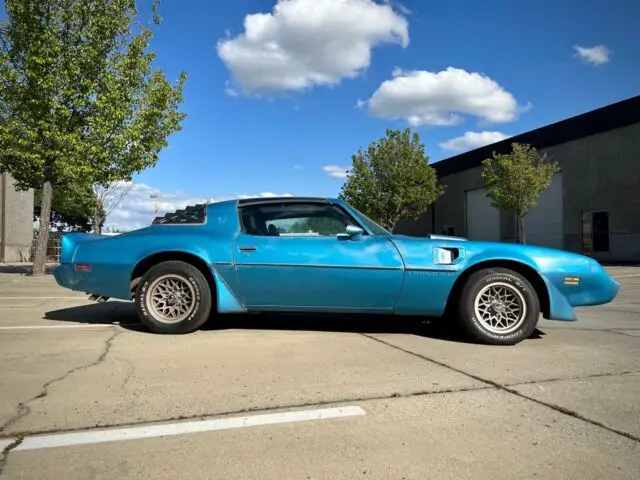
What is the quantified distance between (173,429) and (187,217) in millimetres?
2880

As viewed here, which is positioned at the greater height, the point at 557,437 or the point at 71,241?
the point at 71,241

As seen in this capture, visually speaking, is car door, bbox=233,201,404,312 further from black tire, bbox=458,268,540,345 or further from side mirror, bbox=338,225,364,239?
black tire, bbox=458,268,540,345

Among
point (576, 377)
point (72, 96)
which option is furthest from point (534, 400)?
point (72, 96)

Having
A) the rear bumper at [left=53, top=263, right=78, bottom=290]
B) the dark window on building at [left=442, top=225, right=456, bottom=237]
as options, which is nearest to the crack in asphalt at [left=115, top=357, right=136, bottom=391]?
Answer: the rear bumper at [left=53, top=263, right=78, bottom=290]

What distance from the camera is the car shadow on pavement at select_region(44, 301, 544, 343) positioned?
499 cm

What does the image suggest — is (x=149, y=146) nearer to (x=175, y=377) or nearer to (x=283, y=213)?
(x=283, y=213)

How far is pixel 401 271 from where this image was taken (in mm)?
4410

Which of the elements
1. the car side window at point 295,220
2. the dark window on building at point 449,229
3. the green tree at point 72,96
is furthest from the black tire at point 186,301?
the dark window on building at point 449,229

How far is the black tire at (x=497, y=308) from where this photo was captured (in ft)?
14.5

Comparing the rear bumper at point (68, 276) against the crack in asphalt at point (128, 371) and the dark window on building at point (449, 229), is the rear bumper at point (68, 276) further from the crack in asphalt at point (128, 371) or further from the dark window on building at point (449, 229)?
the dark window on building at point (449, 229)

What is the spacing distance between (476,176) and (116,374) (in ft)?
126

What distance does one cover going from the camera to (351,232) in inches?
178

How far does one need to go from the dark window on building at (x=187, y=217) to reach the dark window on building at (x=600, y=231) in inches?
1134

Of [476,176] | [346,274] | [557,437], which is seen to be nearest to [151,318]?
[346,274]
